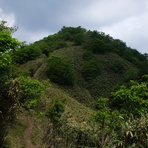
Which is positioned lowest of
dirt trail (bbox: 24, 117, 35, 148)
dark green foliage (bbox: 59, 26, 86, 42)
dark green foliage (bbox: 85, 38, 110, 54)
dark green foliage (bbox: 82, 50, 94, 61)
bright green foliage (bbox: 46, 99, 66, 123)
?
dirt trail (bbox: 24, 117, 35, 148)

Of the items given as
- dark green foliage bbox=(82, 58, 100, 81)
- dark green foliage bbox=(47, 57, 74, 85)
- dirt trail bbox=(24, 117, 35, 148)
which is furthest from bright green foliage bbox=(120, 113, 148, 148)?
dark green foliage bbox=(82, 58, 100, 81)

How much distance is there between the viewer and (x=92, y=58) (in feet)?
298

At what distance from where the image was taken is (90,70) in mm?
82188

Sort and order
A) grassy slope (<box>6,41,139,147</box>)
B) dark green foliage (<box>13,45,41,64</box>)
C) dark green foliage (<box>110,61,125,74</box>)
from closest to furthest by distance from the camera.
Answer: grassy slope (<box>6,41,139,147</box>)
dark green foliage (<box>13,45,41,64</box>)
dark green foliage (<box>110,61,125,74</box>)

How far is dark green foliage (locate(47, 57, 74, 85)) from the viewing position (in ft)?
239

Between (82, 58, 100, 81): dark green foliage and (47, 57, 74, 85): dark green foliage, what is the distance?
795 centimetres

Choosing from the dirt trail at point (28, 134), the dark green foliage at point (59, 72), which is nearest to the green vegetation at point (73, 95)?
the dark green foliage at point (59, 72)

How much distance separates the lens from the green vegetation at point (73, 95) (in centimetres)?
1942

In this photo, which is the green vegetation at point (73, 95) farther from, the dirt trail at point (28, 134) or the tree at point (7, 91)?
the dirt trail at point (28, 134)

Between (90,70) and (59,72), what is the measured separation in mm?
11698

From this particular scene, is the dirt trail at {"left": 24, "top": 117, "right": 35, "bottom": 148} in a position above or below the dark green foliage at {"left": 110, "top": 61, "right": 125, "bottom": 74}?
below

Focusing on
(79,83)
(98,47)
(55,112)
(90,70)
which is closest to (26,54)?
(79,83)

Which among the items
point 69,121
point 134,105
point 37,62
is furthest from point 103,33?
point 134,105

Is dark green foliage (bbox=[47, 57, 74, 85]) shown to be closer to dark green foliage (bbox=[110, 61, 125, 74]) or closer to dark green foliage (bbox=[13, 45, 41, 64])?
dark green foliage (bbox=[13, 45, 41, 64])
